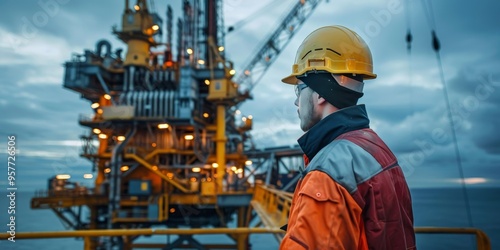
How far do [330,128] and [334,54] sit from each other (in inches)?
14.5

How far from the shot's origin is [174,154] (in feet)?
81.0

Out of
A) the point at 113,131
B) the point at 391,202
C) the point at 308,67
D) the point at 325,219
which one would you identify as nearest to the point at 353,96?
the point at 308,67

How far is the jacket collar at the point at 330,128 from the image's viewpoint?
5.19 feet

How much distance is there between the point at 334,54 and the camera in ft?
5.60

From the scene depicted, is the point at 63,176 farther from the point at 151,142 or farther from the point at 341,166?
the point at 341,166

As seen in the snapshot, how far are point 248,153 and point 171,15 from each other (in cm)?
1326

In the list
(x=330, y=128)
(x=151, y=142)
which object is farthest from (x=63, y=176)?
(x=330, y=128)

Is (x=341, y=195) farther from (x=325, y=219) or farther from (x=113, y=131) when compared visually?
(x=113, y=131)

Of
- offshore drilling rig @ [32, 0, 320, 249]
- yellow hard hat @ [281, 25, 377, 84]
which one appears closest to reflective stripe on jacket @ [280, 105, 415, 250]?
yellow hard hat @ [281, 25, 377, 84]

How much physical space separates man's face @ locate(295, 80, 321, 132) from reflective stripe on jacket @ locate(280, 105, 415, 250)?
0.09 metres

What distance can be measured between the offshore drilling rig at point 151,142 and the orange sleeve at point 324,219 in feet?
67.6

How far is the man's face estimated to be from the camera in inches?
66.9

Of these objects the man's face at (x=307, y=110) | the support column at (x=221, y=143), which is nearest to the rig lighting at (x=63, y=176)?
the support column at (x=221, y=143)

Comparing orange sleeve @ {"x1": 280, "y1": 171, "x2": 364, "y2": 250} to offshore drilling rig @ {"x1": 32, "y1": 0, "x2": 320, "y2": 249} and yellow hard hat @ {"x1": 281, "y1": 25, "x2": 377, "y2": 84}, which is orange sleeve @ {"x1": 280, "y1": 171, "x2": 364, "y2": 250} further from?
offshore drilling rig @ {"x1": 32, "y1": 0, "x2": 320, "y2": 249}
